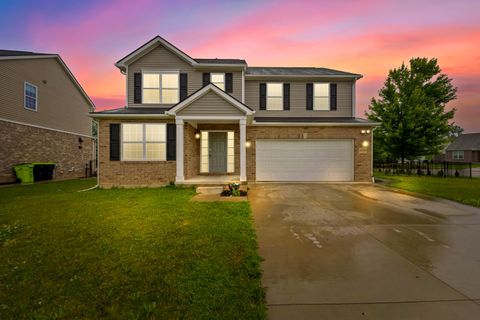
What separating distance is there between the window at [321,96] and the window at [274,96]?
2.00 m

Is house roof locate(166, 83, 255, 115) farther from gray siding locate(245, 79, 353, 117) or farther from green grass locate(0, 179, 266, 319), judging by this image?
green grass locate(0, 179, 266, 319)

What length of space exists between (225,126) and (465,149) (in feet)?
171

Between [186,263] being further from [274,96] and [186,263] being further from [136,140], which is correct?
[274,96]

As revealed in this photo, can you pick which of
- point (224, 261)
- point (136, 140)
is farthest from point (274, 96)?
point (224, 261)

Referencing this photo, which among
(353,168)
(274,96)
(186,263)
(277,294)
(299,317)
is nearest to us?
(299,317)

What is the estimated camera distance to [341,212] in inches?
237

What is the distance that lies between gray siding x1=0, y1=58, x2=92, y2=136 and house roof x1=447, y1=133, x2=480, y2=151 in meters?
58.6

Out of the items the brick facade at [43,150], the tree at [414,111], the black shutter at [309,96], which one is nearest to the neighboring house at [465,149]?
the tree at [414,111]

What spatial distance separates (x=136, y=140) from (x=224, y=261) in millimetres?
9269

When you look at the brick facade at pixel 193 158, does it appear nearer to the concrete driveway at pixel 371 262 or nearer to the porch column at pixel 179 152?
the porch column at pixel 179 152

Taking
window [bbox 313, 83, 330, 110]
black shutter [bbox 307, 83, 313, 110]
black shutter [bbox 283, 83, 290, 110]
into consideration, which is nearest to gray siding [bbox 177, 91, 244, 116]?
A: black shutter [bbox 283, 83, 290, 110]

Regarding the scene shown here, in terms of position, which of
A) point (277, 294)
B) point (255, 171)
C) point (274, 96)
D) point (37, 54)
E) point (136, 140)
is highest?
point (37, 54)

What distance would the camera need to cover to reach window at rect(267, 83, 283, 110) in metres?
12.9

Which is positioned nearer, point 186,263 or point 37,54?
point 186,263
